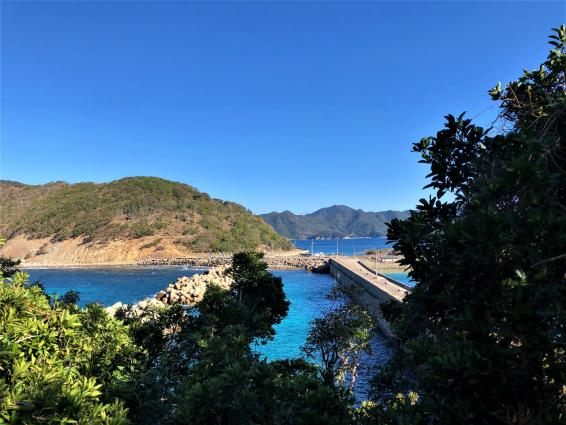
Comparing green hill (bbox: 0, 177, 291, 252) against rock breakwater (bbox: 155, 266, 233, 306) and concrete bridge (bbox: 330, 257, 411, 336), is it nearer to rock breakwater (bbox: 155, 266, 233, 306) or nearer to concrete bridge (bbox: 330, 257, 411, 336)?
rock breakwater (bbox: 155, 266, 233, 306)

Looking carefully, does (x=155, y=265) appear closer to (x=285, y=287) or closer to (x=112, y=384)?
(x=285, y=287)

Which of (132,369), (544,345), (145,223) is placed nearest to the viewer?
(544,345)

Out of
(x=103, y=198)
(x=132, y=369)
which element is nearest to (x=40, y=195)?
(x=103, y=198)

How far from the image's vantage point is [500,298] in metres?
3.26

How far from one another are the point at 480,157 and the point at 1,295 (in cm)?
651

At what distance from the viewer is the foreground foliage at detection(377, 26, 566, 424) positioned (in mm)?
2973

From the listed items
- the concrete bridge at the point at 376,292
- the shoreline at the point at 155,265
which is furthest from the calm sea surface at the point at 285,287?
the shoreline at the point at 155,265

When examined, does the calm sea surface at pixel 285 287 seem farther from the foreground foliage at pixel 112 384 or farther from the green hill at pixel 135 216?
the green hill at pixel 135 216

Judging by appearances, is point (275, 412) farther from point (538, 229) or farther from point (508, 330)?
point (538, 229)

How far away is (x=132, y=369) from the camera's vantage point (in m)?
6.59

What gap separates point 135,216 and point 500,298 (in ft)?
407

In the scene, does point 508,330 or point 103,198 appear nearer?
point 508,330

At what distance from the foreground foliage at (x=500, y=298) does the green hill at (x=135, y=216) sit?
109644 millimetres

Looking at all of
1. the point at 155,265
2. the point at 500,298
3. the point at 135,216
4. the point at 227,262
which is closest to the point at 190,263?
the point at 155,265
